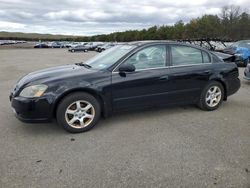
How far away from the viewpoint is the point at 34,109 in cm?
424

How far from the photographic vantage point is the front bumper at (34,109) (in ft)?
13.9

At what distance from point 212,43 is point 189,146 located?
17504 millimetres

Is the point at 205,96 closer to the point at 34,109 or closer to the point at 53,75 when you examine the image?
the point at 53,75

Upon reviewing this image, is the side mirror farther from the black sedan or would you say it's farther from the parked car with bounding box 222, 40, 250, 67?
the parked car with bounding box 222, 40, 250, 67

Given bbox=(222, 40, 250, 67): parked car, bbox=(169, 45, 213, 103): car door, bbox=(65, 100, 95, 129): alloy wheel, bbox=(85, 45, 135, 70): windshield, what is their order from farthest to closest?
1. bbox=(222, 40, 250, 67): parked car
2. bbox=(169, 45, 213, 103): car door
3. bbox=(85, 45, 135, 70): windshield
4. bbox=(65, 100, 95, 129): alloy wheel

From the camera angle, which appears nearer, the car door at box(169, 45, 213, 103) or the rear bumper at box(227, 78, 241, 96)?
the car door at box(169, 45, 213, 103)

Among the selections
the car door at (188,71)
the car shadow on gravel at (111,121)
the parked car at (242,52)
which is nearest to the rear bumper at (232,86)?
the car door at (188,71)

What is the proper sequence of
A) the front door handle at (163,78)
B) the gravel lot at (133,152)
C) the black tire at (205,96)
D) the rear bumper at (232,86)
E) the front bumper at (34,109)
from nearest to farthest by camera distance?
the gravel lot at (133,152) → the front bumper at (34,109) → the front door handle at (163,78) → the black tire at (205,96) → the rear bumper at (232,86)

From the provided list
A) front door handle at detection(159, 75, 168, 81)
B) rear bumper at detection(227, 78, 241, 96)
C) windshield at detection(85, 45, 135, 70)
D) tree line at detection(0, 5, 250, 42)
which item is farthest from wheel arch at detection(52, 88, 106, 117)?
tree line at detection(0, 5, 250, 42)

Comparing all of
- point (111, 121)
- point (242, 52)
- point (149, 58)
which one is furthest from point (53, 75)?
point (242, 52)

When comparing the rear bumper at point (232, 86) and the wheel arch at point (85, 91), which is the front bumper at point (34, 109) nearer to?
the wheel arch at point (85, 91)

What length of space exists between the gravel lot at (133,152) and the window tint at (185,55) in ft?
3.46

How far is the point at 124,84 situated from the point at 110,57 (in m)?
0.75

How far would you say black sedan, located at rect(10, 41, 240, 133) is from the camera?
4336 mm
